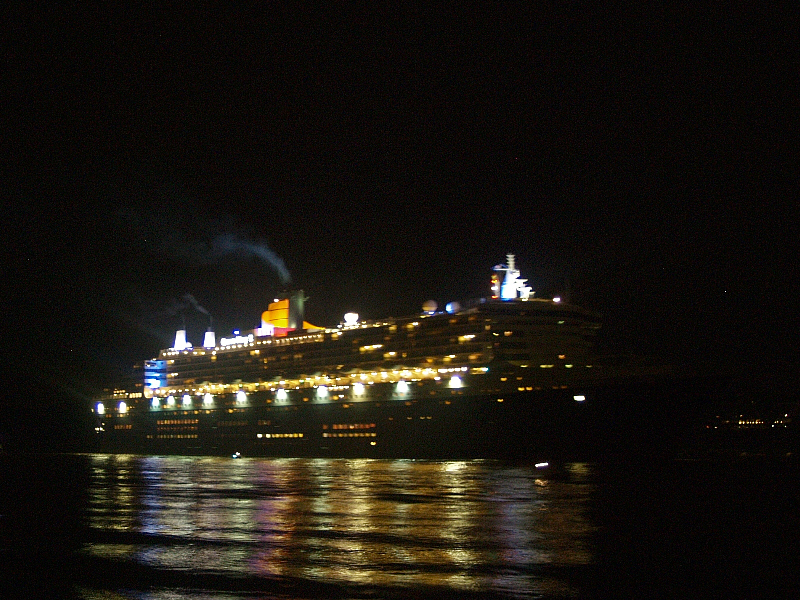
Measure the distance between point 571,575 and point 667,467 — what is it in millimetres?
27526

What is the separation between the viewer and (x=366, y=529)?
740 inches

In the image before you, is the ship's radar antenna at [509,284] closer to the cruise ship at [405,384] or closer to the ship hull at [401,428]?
the cruise ship at [405,384]

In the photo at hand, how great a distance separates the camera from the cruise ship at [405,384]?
46219mm

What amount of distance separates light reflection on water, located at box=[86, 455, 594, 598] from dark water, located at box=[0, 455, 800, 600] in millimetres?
60

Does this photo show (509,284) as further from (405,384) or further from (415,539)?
(415,539)

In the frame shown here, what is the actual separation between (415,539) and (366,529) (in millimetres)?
2163

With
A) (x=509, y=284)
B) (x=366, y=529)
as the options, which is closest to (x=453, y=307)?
(x=509, y=284)

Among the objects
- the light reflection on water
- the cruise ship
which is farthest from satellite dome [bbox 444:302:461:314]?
the light reflection on water

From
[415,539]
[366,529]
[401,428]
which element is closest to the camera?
[415,539]

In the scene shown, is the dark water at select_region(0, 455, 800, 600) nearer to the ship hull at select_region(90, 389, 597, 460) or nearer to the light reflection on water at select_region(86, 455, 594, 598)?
the light reflection on water at select_region(86, 455, 594, 598)

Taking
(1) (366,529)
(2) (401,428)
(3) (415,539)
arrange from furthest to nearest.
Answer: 1. (2) (401,428)
2. (1) (366,529)
3. (3) (415,539)

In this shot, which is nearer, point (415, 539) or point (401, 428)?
point (415, 539)

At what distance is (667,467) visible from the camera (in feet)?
126

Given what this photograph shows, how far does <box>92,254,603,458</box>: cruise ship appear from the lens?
152 feet
